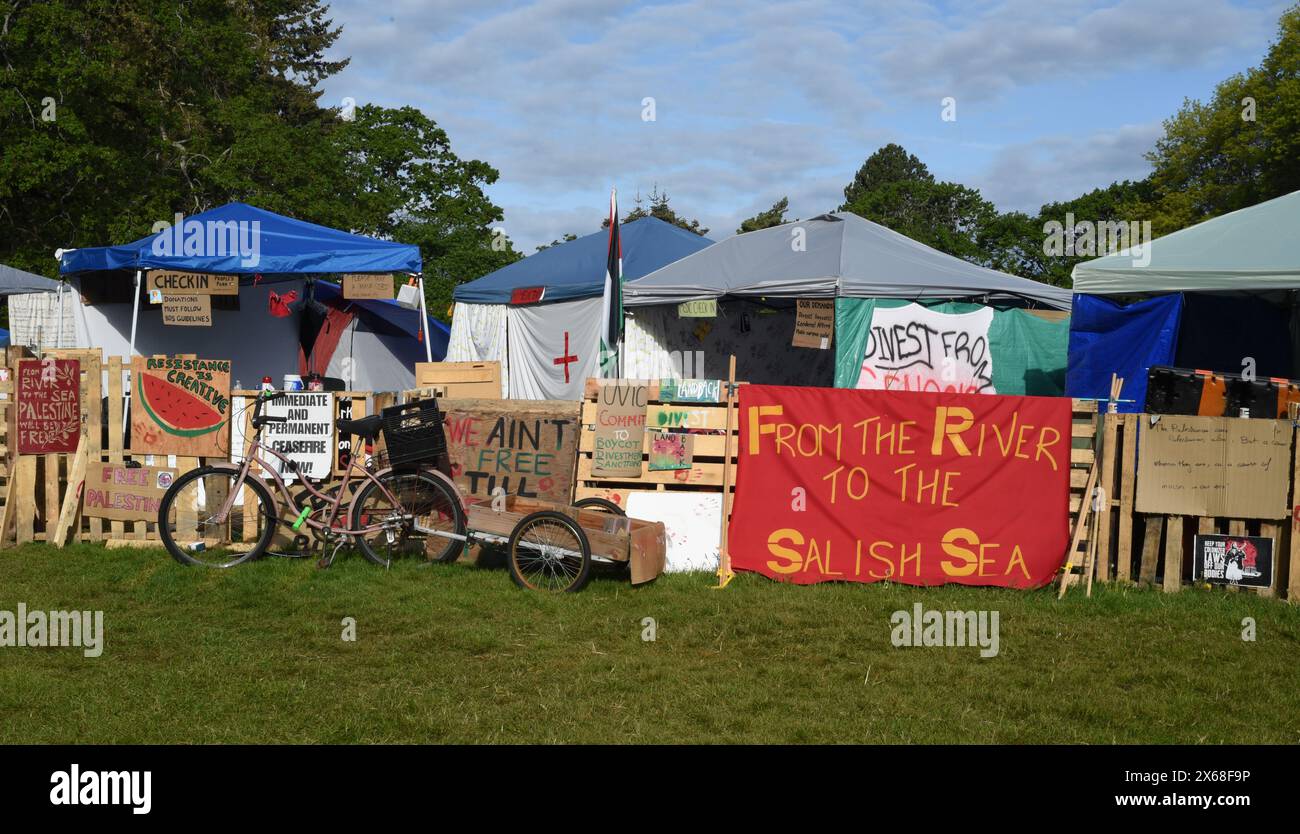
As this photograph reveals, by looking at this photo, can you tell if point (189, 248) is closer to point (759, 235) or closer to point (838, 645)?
point (759, 235)

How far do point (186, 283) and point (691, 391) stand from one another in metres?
7.82

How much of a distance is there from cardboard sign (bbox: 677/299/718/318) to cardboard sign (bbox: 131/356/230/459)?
7072 mm

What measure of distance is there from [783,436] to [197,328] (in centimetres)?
1046

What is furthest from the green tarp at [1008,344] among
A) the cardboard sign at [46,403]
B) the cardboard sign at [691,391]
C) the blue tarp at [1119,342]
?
the cardboard sign at [46,403]

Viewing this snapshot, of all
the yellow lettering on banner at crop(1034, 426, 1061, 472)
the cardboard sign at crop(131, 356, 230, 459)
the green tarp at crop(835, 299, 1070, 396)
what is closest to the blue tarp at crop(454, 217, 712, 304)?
the green tarp at crop(835, 299, 1070, 396)

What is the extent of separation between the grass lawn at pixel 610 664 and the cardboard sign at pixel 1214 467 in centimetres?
71

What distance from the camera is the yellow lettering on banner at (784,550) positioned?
26.8ft

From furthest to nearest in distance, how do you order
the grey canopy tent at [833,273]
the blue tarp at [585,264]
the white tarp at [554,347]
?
the white tarp at [554,347]
the blue tarp at [585,264]
the grey canopy tent at [833,273]

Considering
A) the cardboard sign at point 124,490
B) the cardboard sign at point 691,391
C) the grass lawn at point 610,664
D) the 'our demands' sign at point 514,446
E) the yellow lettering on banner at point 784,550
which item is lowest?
the grass lawn at point 610,664

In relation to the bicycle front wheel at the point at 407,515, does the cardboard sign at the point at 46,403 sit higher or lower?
higher

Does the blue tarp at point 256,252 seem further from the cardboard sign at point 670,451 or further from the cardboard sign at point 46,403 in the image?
the cardboard sign at point 670,451

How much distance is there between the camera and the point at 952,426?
8.20 m

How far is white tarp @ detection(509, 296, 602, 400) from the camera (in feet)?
59.6

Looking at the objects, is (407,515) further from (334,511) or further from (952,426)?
(952,426)
